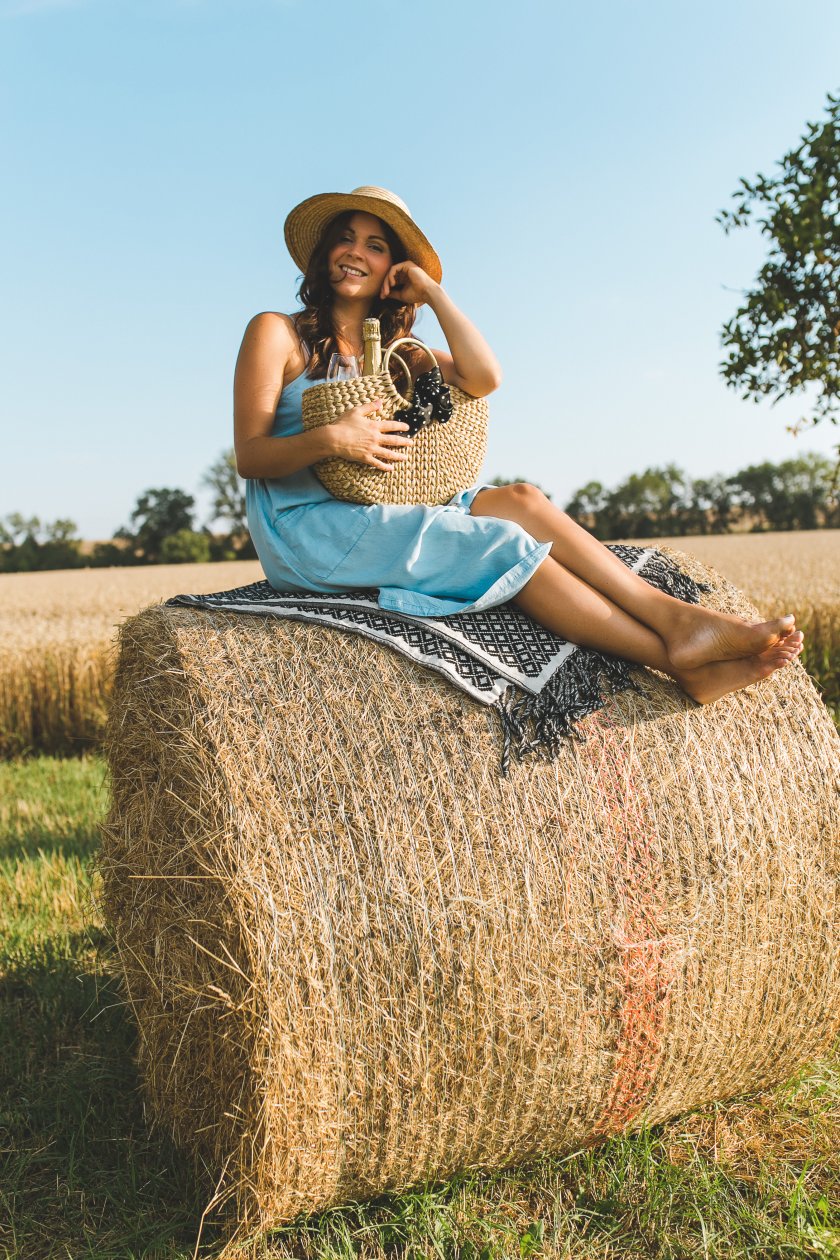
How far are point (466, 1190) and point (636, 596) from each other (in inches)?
69.4

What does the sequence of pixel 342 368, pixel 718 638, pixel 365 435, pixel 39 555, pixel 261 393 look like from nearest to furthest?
pixel 718 638 < pixel 365 435 < pixel 342 368 < pixel 261 393 < pixel 39 555

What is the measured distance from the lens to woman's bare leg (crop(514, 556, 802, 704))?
3057mm

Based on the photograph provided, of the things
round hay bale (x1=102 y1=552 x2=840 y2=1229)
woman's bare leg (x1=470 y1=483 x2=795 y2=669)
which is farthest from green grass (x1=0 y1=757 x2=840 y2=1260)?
woman's bare leg (x1=470 y1=483 x2=795 y2=669)

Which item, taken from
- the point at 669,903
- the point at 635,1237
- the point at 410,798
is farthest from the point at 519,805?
the point at 635,1237

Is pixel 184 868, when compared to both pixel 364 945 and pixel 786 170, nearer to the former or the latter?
pixel 364 945

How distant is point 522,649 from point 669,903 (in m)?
0.82

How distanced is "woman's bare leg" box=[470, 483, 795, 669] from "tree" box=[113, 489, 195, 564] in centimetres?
4945

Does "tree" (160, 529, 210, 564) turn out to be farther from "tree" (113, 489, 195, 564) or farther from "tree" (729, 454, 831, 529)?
"tree" (729, 454, 831, 529)

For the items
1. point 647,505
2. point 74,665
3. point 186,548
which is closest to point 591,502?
point 647,505

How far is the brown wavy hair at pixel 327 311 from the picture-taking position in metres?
3.73

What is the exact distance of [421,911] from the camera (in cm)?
250


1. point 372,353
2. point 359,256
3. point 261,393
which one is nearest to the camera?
point 372,353

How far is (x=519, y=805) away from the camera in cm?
269

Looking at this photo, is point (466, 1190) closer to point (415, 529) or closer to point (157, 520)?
point (415, 529)
